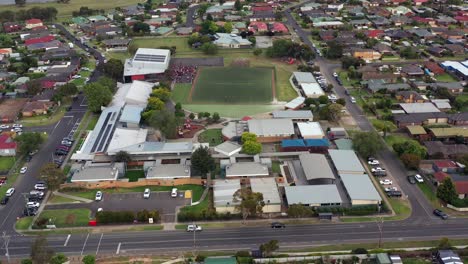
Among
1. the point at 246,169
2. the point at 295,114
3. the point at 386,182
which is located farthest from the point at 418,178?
the point at 295,114

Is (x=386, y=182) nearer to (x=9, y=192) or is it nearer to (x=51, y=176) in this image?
(x=51, y=176)

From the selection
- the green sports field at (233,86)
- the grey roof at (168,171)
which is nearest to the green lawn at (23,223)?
the grey roof at (168,171)

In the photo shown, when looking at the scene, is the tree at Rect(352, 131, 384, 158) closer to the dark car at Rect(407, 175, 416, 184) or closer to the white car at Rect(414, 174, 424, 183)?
the dark car at Rect(407, 175, 416, 184)

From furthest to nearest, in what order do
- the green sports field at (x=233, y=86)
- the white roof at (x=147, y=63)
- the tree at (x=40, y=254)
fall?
the white roof at (x=147, y=63), the green sports field at (x=233, y=86), the tree at (x=40, y=254)

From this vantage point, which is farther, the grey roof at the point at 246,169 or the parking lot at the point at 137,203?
the grey roof at the point at 246,169

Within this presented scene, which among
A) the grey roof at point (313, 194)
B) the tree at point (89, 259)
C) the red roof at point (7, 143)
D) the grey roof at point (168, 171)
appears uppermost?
the tree at point (89, 259)

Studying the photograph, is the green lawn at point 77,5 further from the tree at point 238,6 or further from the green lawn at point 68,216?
the green lawn at point 68,216
